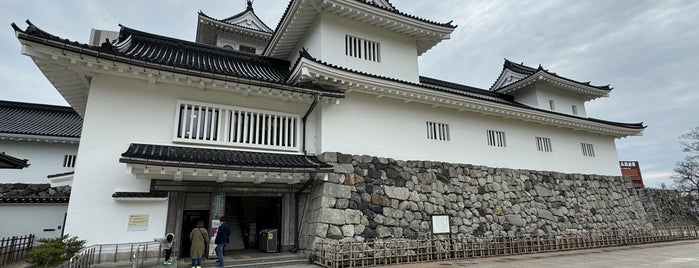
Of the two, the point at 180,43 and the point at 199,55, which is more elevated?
the point at 180,43

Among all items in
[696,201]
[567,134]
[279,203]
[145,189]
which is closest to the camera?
[145,189]

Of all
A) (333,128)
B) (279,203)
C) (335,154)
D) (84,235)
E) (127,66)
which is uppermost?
(127,66)

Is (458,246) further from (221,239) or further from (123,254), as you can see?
(123,254)

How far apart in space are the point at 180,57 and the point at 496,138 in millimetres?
11951

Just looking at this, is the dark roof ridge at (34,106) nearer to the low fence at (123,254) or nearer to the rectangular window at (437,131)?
the low fence at (123,254)

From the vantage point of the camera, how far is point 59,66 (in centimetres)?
768

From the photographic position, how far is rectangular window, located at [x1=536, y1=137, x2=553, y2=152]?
14.2 meters

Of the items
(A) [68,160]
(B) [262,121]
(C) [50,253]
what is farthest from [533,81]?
(A) [68,160]

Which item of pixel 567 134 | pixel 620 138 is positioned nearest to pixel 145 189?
pixel 567 134

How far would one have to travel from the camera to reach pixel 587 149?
1582cm

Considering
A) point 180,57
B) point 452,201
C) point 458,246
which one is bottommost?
point 458,246

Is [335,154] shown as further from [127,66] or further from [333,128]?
[127,66]

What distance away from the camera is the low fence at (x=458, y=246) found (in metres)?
8.34

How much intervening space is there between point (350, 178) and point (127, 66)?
20.5ft
